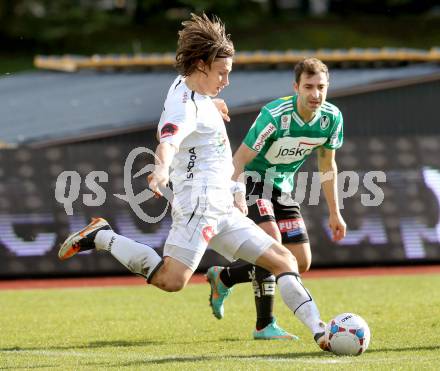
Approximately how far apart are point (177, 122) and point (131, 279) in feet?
29.9

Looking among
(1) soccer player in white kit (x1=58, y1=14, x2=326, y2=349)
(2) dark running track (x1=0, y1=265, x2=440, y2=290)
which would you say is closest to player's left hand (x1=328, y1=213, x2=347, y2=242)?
(1) soccer player in white kit (x1=58, y1=14, x2=326, y2=349)

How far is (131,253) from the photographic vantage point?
8125 millimetres

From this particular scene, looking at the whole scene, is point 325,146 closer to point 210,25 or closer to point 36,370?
point 210,25

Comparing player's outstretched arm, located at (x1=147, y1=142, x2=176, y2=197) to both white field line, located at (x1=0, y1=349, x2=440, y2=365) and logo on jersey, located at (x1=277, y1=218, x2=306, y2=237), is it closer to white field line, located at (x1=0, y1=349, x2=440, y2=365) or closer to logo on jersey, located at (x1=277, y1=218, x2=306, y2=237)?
white field line, located at (x1=0, y1=349, x2=440, y2=365)

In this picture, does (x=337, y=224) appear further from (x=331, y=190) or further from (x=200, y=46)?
(x=200, y=46)

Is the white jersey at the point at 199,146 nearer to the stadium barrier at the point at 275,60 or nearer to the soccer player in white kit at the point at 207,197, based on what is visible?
the soccer player in white kit at the point at 207,197

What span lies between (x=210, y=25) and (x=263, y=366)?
2467 millimetres

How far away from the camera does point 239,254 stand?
780cm

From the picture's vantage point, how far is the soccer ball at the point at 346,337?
7.50 m

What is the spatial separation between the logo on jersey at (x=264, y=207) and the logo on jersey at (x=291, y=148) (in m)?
0.38

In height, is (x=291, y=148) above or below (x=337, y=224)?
above

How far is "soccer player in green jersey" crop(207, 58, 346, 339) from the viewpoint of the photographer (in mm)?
9000

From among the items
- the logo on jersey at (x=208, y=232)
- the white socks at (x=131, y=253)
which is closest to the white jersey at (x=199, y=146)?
the logo on jersey at (x=208, y=232)

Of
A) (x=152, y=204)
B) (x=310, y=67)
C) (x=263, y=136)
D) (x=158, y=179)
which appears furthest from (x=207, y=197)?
(x=152, y=204)
